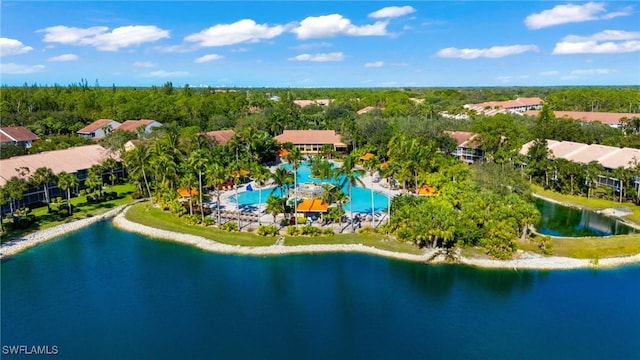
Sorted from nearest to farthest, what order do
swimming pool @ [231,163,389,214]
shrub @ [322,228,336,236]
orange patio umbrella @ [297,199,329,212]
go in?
shrub @ [322,228,336,236] → orange patio umbrella @ [297,199,329,212] → swimming pool @ [231,163,389,214]

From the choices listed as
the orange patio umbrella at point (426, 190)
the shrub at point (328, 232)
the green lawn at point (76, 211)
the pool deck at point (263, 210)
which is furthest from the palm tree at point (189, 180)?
the orange patio umbrella at point (426, 190)

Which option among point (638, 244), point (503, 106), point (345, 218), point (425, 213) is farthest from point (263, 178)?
point (503, 106)

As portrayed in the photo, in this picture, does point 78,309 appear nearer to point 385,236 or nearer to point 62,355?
point 62,355

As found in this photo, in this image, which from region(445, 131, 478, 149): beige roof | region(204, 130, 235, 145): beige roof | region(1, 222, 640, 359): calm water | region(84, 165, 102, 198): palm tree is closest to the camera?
region(1, 222, 640, 359): calm water

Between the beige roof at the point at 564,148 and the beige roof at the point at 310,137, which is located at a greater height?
the beige roof at the point at 310,137

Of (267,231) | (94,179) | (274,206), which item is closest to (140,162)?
(94,179)

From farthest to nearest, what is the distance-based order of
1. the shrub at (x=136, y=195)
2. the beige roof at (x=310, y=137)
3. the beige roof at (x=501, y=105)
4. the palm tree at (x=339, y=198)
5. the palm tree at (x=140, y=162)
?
1. the beige roof at (x=501, y=105)
2. the beige roof at (x=310, y=137)
3. the shrub at (x=136, y=195)
4. the palm tree at (x=140, y=162)
5. the palm tree at (x=339, y=198)

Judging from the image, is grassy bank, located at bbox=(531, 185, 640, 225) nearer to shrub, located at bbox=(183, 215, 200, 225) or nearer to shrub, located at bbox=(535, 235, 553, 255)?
shrub, located at bbox=(535, 235, 553, 255)

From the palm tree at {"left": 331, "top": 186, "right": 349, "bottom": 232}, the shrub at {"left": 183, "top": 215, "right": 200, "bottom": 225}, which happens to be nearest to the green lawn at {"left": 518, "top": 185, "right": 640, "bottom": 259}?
the palm tree at {"left": 331, "top": 186, "right": 349, "bottom": 232}

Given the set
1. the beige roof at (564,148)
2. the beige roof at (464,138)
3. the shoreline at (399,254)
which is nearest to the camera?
the shoreline at (399,254)

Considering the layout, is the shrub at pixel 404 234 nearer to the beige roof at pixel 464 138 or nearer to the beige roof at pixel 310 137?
the beige roof at pixel 464 138
